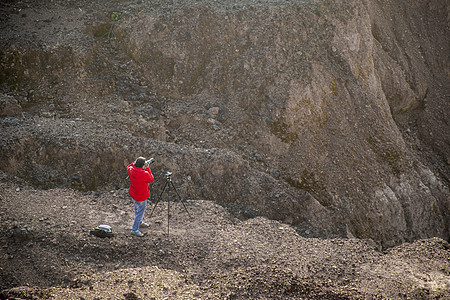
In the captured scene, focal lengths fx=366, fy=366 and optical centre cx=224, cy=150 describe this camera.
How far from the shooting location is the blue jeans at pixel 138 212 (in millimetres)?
8180

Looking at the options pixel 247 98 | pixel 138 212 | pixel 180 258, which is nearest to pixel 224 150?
pixel 247 98

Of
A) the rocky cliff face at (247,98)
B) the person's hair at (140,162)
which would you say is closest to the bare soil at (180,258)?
the person's hair at (140,162)

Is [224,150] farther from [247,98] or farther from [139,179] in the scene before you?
[139,179]

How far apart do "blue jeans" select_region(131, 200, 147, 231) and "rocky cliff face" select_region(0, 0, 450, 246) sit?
3479 millimetres

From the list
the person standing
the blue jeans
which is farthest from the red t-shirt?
the blue jeans

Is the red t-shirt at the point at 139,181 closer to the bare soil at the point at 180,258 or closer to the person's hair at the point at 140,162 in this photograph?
the person's hair at the point at 140,162

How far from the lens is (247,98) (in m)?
14.1

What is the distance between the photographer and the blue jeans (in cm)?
818

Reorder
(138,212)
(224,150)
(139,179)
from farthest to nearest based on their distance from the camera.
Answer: (224,150) → (138,212) → (139,179)

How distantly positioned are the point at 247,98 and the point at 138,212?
7.35m

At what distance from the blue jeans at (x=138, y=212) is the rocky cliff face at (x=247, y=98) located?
3479 mm

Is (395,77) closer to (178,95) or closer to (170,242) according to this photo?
(178,95)

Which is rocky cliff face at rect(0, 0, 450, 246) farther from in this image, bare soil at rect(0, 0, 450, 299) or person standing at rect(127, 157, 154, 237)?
person standing at rect(127, 157, 154, 237)

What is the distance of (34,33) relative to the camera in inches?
568
